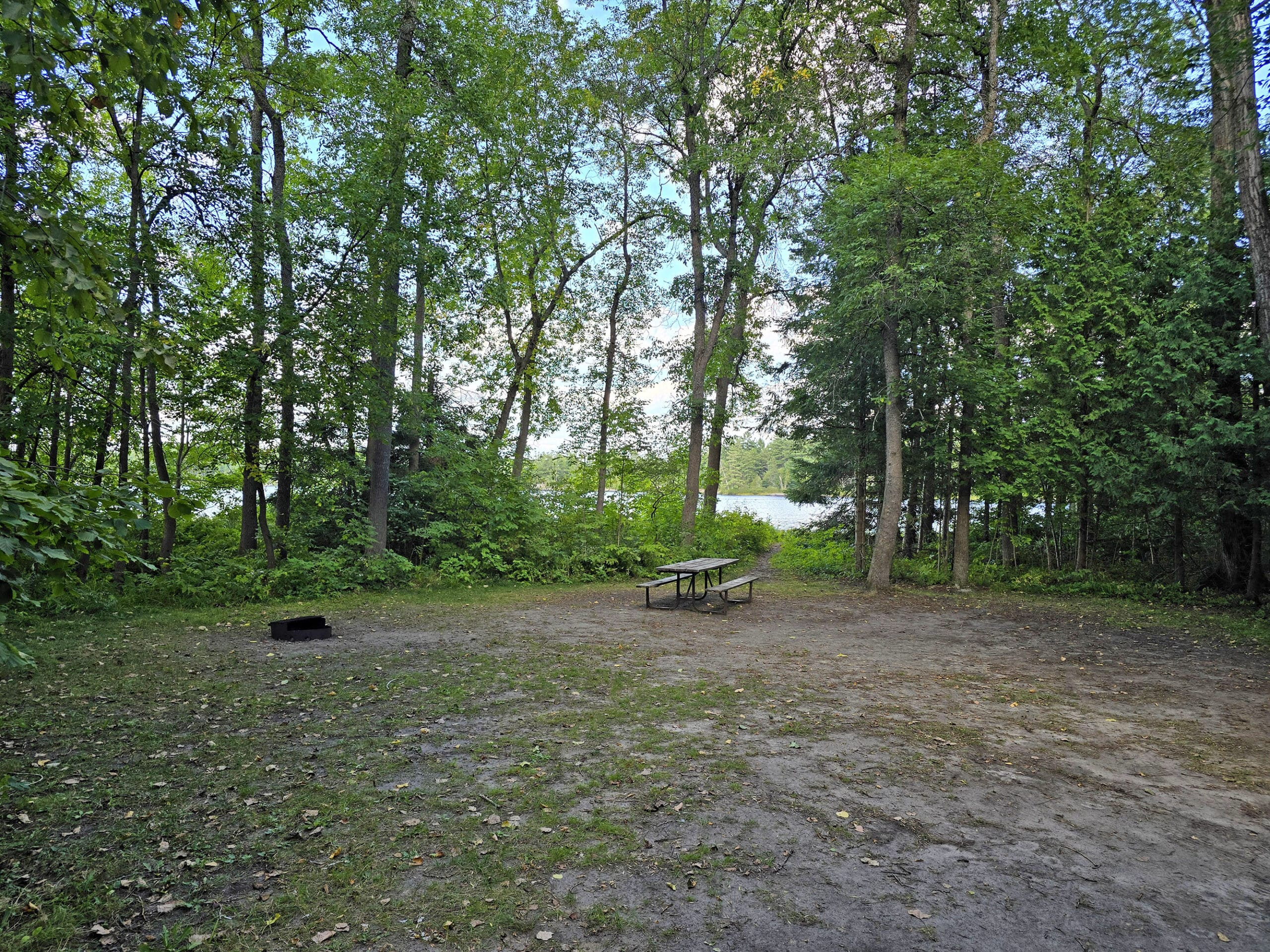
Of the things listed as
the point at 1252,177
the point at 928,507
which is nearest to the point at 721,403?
the point at 928,507

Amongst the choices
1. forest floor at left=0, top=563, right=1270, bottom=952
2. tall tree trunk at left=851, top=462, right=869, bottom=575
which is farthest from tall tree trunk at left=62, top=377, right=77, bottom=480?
tall tree trunk at left=851, top=462, right=869, bottom=575

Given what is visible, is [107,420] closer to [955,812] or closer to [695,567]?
[695,567]

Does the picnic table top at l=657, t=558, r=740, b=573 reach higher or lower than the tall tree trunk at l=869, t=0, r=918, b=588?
lower

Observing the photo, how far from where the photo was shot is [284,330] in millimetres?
9680

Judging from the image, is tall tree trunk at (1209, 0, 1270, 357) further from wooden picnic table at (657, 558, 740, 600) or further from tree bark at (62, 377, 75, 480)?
tree bark at (62, 377, 75, 480)

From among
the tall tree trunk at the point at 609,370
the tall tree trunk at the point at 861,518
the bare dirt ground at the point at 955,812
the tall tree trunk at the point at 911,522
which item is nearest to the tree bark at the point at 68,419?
the bare dirt ground at the point at 955,812

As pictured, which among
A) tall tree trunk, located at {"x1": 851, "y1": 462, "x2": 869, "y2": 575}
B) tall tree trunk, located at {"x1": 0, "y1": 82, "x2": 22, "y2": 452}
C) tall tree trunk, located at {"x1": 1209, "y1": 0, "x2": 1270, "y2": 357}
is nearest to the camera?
tall tree trunk, located at {"x1": 0, "y1": 82, "x2": 22, "y2": 452}

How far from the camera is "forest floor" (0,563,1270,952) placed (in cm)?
255

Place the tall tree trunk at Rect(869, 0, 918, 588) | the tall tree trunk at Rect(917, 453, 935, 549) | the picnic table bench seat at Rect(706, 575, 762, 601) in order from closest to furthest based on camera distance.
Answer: the picnic table bench seat at Rect(706, 575, 762, 601), the tall tree trunk at Rect(869, 0, 918, 588), the tall tree trunk at Rect(917, 453, 935, 549)

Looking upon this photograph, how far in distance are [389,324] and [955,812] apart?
10.5 meters

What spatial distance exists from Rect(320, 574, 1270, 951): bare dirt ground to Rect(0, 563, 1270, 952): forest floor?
0.7 inches

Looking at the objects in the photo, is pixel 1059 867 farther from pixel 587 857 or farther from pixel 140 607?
pixel 140 607

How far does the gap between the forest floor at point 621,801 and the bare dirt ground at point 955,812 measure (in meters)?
0.02

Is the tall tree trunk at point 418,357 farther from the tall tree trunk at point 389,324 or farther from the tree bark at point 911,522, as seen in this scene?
the tree bark at point 911,522
